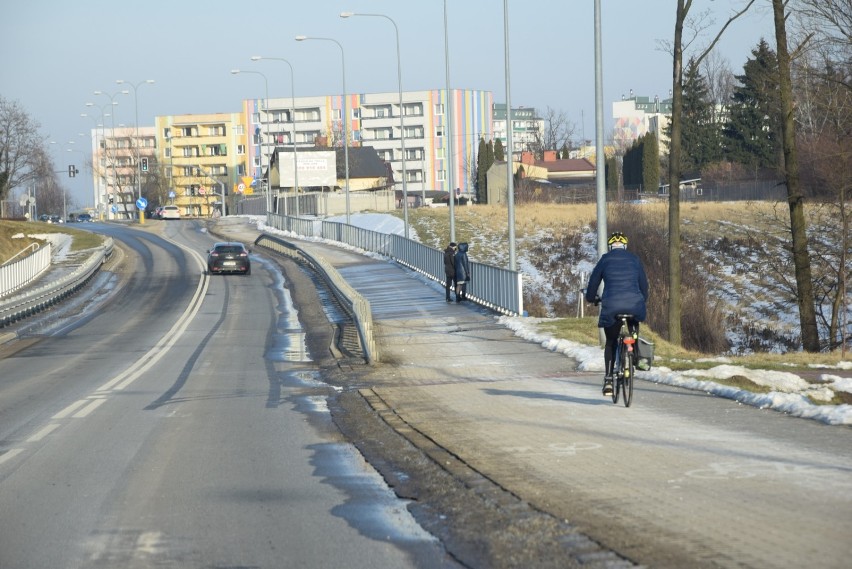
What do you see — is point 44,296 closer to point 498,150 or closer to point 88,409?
point 88,409

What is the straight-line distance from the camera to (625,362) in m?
12.2

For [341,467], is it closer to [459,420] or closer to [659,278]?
[459,420]

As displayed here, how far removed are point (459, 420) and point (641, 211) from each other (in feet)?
197

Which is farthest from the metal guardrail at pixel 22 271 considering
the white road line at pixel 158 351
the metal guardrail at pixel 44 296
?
the white road line at pixel 158 351

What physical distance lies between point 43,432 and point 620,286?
632 cm

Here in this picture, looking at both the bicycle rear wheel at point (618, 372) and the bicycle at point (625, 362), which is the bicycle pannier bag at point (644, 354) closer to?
the bicycle at point (625, 362)

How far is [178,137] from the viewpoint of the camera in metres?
182

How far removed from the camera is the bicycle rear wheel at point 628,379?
12.1m

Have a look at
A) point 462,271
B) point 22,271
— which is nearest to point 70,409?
point 462,271

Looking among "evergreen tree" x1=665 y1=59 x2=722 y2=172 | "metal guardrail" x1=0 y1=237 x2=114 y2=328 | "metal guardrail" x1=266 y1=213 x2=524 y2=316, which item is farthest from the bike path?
"evergreen tree" x1=665 y1=59 x2=722 y2=172

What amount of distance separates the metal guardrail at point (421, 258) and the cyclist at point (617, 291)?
1385 centimetres

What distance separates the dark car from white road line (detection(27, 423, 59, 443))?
36.9 m

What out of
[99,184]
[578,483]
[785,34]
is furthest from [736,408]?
[99,184]

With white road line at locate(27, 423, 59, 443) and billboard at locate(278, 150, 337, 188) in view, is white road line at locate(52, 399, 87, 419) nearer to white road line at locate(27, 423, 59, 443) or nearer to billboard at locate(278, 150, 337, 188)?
white road line at locate(27, 423, 59, 443)
